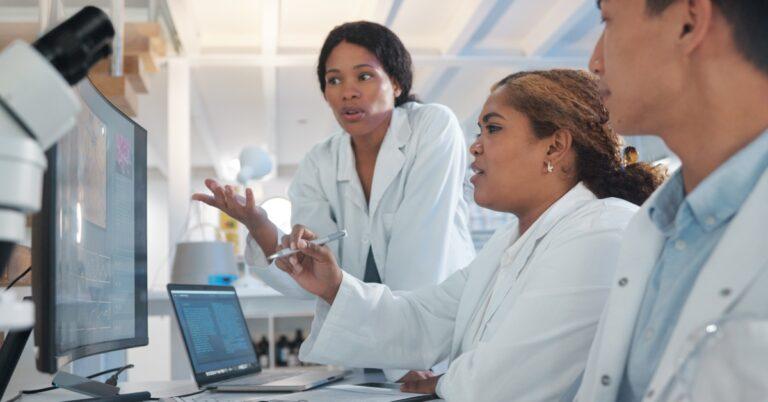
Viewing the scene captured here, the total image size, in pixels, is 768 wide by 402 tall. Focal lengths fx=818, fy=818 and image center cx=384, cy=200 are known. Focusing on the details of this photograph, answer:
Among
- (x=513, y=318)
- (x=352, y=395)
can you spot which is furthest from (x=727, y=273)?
(x=352, y=395)

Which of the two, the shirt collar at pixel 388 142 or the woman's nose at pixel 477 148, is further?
the shirt collar at pixel 388 142

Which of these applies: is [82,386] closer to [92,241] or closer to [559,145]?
[92,241]

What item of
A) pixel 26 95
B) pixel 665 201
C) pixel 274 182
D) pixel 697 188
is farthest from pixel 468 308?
pixel 274 182

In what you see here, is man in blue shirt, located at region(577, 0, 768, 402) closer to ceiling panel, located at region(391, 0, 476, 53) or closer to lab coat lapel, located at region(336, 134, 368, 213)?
lab coat lapel, located at region(336, 134, 368, 213)

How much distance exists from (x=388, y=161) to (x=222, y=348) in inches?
24.6

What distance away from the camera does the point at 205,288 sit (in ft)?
5.75

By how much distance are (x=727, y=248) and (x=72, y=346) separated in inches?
30.2

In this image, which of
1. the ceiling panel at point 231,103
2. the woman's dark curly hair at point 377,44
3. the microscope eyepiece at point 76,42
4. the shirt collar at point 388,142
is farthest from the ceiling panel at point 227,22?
the microscope eyepiece at point 76,42

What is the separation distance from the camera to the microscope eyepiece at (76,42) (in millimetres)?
505

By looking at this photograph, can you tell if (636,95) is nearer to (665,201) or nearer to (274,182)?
(665,201)

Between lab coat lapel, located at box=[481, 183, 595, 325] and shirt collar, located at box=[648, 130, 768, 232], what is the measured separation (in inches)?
16.9

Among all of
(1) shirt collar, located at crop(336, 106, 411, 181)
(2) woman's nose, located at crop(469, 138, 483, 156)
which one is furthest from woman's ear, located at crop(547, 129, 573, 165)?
(1) shirt collar, located at crop(336, 106, 411, 181)

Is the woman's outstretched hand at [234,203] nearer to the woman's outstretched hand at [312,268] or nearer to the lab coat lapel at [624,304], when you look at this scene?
the woman's outstretched hand at [312,268]

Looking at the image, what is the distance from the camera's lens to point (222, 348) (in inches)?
66.5
